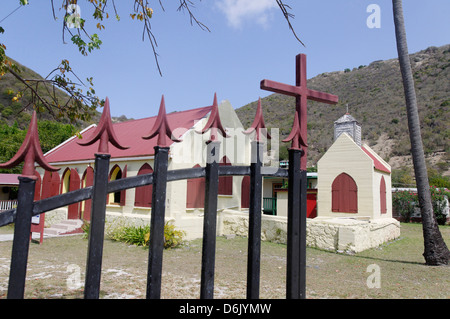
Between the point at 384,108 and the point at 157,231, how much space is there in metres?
64.7

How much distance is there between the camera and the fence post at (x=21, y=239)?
5.42ft

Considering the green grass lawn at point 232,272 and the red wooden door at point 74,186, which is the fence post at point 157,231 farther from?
the red wooden door at point 74,186

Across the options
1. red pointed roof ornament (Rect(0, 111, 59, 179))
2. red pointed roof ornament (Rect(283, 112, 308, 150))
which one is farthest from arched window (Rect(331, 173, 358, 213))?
red pointed roof ornament (Rect(0, 111, 59, 179))

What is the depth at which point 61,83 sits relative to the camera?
16.2ft

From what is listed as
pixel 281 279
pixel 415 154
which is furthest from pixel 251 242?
pixel 415 154

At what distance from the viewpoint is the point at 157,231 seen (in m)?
1.97

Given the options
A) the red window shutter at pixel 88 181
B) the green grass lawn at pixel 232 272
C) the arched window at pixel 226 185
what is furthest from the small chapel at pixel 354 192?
the red window shutter at pixel 88 181

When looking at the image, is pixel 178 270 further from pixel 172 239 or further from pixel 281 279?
pixel 172 239

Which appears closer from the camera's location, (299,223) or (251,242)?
(251,242)

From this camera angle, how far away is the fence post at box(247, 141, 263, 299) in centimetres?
226

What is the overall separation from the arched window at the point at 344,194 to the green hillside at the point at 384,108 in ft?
93.9

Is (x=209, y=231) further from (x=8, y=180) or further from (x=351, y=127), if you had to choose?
(x=8, y=180)

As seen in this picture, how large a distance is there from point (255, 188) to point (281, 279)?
648 cm

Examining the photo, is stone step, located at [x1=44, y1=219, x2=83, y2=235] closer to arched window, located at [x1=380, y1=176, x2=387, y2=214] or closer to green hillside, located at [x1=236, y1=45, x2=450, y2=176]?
arched window, located at [x1=380, y1=176, x2=387, y2=214]
